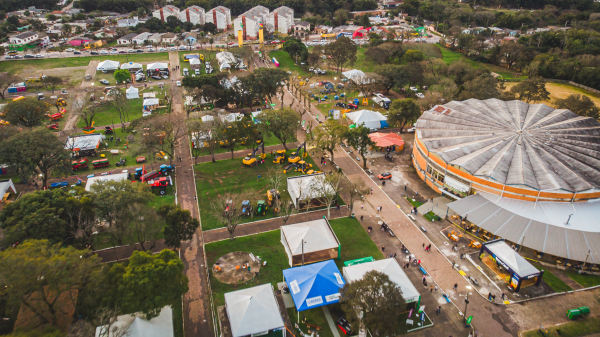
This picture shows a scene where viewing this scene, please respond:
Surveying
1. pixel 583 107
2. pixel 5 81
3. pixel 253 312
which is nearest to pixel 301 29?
pixel 5 81

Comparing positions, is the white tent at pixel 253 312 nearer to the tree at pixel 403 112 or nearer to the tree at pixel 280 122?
the tree at pixel 280 122

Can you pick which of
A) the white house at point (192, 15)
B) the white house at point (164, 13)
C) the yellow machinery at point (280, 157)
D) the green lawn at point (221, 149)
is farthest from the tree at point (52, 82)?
the white house at point (164, 13)

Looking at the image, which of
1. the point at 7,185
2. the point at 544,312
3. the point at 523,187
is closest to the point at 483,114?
the point at 523,187

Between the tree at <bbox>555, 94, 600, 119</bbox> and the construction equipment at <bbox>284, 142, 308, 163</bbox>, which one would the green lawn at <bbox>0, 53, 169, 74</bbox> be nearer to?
the construction equipment at <bbox>284, 142, 308, 163</bbox>

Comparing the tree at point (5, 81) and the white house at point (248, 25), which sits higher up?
the white house at point (248, 25)

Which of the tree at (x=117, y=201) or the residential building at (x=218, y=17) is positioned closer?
the tree at (x=117, y=201)

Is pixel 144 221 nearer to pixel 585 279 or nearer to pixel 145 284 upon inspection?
pixel 145 284
